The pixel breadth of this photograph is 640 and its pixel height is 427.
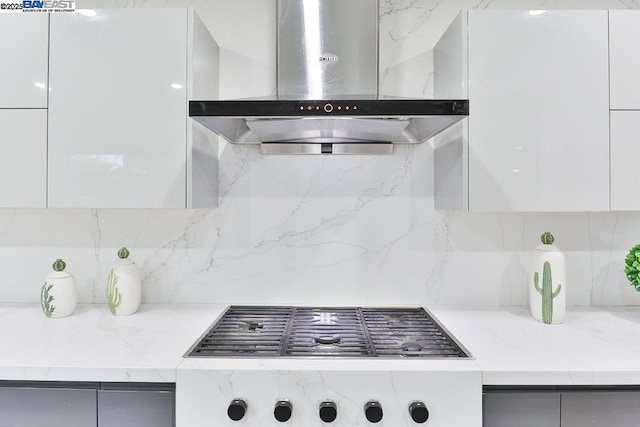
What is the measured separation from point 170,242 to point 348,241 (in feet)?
2.68

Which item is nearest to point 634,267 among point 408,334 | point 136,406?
point 408,334

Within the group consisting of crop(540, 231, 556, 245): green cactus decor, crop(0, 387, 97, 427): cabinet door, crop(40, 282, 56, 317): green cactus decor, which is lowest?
crop(0, 387, 97, 427): cabinet door

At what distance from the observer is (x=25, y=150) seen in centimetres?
147

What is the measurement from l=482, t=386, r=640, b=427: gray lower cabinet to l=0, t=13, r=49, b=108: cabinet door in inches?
72.8

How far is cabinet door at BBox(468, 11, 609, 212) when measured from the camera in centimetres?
142

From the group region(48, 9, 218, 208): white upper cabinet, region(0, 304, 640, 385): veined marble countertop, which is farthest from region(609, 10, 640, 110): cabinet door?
region(48, 9, 218, 208): white upper cabinet

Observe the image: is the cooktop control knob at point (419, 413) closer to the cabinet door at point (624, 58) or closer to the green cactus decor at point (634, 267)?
the green cactus decor at point (634, 267)

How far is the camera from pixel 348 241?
1.79m

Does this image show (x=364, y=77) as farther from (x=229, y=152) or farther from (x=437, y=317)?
(x=437, y=317)

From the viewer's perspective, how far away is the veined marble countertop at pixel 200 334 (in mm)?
1108

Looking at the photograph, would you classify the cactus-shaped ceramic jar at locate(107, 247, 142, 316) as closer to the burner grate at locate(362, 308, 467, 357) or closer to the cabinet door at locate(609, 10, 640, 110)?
the burner grate at locate(362, 308, 467, 357)

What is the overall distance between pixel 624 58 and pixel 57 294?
2339 millimetres

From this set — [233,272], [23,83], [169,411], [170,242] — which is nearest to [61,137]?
[23,83]

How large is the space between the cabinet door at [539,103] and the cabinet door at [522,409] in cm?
67
